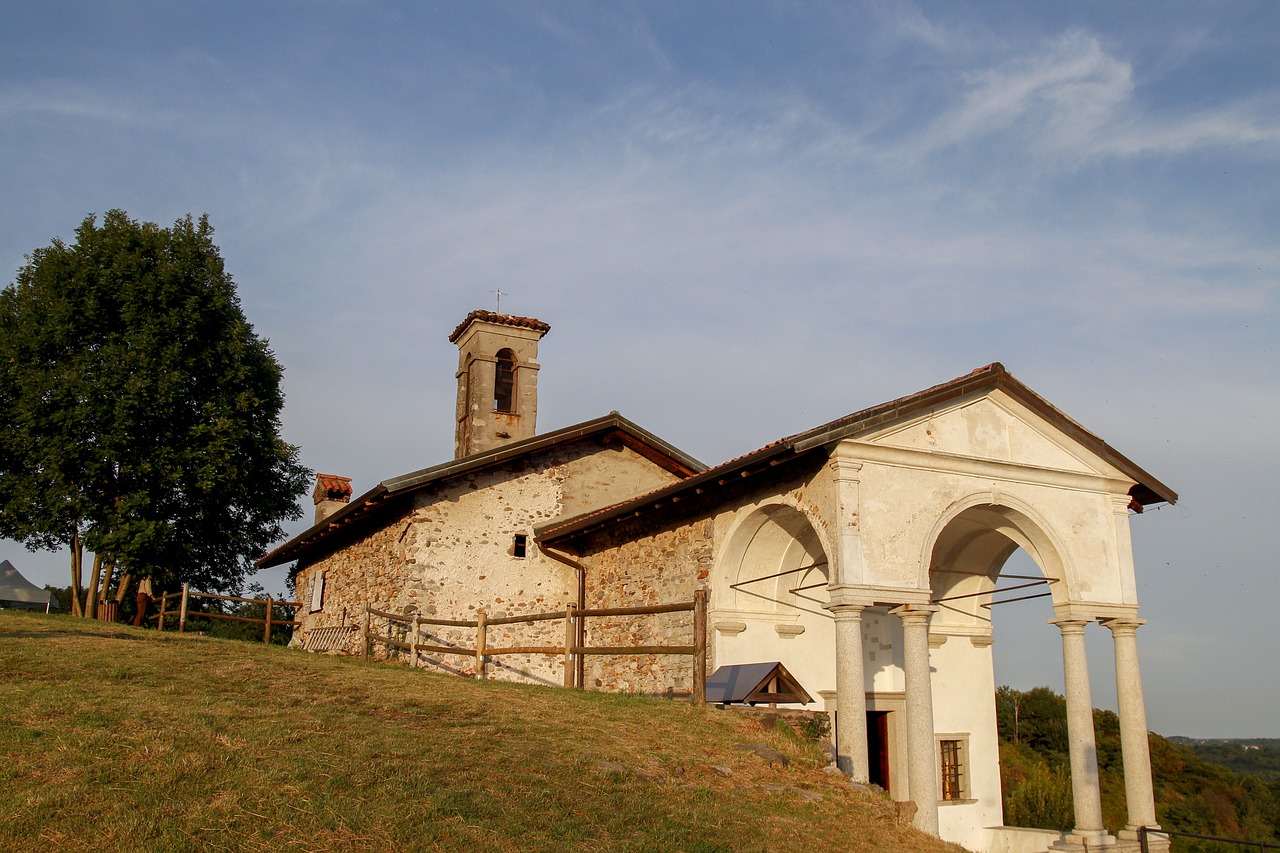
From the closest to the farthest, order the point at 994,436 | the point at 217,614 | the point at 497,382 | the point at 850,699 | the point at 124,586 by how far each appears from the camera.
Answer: the point at 850,699, the point at 994,436, the point at 497,382, the point at 217,614, the point at 124,586

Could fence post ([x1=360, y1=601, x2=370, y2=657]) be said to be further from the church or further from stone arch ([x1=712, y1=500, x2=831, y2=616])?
stone arch ([x1=712, y1=500, x2=831, y2=616])

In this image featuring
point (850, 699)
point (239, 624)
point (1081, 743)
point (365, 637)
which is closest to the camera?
point (850, 699)

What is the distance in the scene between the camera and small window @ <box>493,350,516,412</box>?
2242cm

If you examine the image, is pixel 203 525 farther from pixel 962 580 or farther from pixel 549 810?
pixel 549 810

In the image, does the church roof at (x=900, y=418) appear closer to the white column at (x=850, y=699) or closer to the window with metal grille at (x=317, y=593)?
the white column at (x=850, y=699)

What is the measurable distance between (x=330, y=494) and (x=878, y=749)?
1477 cm

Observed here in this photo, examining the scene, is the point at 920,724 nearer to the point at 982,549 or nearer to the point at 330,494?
the point at 982,549

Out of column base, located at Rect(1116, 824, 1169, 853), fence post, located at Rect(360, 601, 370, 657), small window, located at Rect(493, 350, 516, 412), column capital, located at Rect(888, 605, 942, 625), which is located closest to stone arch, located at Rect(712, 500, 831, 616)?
column capital, located at Rect(888, 605, 942, 625)

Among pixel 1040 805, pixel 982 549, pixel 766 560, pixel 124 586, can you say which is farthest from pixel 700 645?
pixel 1040 805

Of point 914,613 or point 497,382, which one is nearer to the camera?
point 914,613

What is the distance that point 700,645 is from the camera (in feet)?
41.7

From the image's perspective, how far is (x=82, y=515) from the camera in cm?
2259

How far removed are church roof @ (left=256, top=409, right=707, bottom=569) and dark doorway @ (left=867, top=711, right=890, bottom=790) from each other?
6.24 metres

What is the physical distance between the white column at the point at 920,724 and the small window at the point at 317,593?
13.9m
